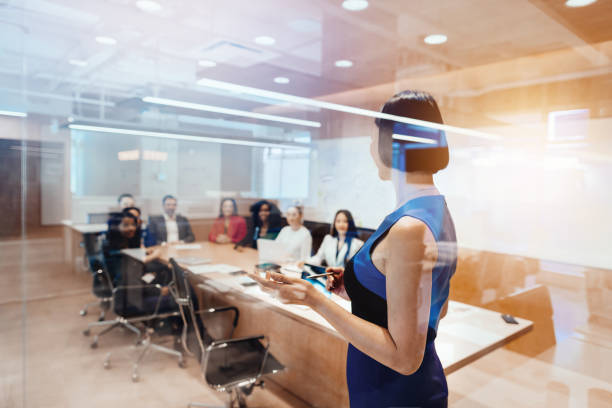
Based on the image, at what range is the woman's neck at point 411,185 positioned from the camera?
966 mm

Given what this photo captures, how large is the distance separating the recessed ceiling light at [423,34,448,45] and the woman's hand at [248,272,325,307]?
5.72 feet

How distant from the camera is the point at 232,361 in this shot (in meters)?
1.98

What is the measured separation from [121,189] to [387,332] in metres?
3.77

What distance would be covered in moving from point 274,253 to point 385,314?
145cm

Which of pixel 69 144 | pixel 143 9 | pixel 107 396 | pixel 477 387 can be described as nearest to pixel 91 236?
pixel 69 144

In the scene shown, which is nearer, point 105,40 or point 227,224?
point 105,40

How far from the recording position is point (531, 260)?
4.52ft

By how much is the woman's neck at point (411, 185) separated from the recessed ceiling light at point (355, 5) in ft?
5.29

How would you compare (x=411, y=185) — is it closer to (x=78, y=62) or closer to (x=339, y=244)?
(x=339, y=244)

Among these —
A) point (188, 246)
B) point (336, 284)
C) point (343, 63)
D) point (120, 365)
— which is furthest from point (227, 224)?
point (336, 284)

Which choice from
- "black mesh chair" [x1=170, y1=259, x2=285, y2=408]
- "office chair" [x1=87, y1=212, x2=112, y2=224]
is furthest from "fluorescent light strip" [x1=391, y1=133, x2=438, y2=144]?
"office chair" [x1=87, y1=212, x2=112, y2=224]

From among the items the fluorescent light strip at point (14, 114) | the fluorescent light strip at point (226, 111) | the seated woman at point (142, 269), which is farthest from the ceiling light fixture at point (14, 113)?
the seated woman at point (142, 269)

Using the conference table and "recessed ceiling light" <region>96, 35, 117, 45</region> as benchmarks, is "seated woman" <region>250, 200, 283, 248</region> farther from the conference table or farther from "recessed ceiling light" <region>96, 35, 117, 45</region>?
"recessed ceiling light" <region>96, 35, 117, 45</region>

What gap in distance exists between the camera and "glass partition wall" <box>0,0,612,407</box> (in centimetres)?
130
